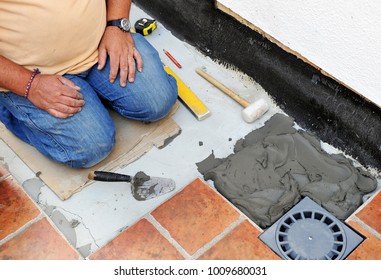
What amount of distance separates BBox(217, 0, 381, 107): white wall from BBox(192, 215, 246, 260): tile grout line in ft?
2.03

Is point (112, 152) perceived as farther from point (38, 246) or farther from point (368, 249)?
point (368, 249)

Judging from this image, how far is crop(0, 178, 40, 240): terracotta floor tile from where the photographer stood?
1.65 meters

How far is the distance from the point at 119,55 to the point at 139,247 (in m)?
0.74

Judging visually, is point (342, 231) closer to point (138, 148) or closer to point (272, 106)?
point (272, 106)

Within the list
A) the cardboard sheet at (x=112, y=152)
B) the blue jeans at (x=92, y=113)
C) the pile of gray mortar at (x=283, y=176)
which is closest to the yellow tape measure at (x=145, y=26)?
the blue jeans at (x=92, y=113)

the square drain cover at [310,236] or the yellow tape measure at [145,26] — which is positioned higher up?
the yellow tape measure at [145,26]

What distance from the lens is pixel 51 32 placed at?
1588 millimetres

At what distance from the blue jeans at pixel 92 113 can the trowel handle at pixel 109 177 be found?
9 centimetres

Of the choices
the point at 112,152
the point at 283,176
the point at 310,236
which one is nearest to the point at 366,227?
the point at 310,236

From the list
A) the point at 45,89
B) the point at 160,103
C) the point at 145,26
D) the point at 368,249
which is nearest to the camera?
the point at 368,249

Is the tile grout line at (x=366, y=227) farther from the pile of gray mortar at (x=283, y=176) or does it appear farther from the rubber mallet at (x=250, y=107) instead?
the rubber mallet at (x=250, y=107)

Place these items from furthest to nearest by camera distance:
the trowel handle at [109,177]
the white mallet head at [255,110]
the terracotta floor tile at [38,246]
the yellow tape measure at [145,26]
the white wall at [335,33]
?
the yellow tape measure at [145,26] < the white mallet head at [255,110] < the trowel handle at [109,177] < the terracotta floor tile at [38,246] < the white wall at [335,33]

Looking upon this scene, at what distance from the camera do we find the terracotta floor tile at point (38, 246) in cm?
157

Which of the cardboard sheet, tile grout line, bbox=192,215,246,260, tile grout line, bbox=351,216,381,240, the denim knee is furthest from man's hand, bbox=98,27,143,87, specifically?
tile grout line, bbox=351,216,381,240
